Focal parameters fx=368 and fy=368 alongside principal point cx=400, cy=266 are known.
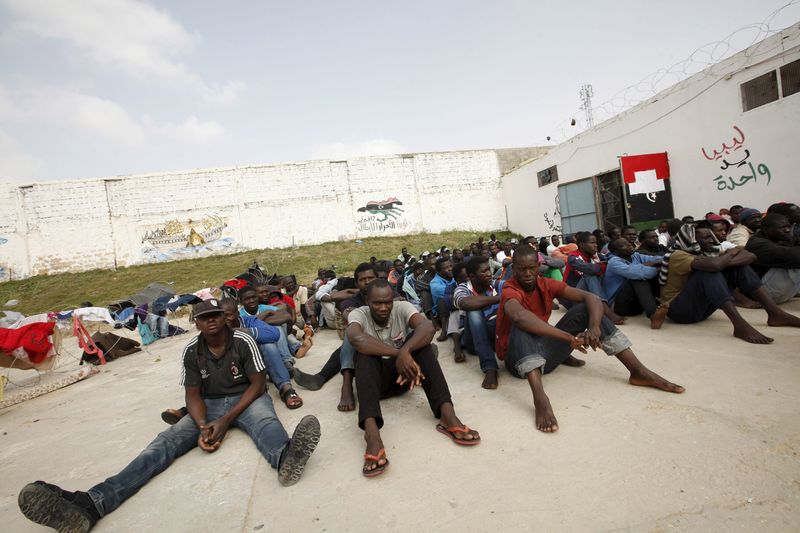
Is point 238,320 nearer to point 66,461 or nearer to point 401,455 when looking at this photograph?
point 66,461

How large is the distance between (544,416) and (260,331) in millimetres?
2648

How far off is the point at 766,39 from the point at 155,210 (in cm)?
2349

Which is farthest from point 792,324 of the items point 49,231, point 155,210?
point 49,231

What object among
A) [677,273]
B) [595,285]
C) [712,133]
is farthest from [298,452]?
[712,133]

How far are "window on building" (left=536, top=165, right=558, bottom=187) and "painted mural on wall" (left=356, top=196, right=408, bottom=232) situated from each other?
25.8 ft

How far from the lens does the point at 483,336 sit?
332cm

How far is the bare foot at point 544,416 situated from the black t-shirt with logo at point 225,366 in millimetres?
1972

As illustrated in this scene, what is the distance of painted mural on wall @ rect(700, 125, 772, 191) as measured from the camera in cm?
766

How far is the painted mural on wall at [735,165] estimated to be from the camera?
7664mm

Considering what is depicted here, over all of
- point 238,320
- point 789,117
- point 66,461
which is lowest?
point 66,461

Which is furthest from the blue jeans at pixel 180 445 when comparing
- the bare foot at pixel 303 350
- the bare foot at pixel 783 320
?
the bare foot at pixel 783 320

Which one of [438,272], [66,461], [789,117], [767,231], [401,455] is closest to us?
[401,455]

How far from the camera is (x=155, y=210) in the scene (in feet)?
63.5

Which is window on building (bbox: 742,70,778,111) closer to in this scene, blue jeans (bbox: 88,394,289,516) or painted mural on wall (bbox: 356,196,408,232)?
blue jeans (bbox: 88,394,289,516)
